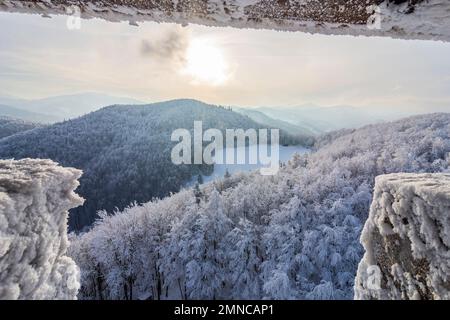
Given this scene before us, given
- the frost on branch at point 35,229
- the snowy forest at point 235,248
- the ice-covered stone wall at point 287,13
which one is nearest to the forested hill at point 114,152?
the snowy forest at point 235,248

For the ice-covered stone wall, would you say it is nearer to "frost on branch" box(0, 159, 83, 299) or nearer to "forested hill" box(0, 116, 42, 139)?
"frost on branch" box(0, 159, 83, 299)

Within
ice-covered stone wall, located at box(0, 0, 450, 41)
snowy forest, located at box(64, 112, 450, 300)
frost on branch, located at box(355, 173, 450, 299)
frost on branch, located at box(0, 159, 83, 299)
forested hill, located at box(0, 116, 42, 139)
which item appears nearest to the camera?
ice-covered stone wall, located at box(0, 0, 450, 41)

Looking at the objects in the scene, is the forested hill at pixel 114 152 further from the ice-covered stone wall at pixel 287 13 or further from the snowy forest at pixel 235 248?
the ice-covered stone wall at pixel 287 13

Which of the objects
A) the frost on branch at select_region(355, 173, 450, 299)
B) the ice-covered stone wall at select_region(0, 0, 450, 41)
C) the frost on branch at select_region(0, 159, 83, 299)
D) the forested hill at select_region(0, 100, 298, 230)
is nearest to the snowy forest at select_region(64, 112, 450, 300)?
the frost on branch at select_region(355, 173, 450, 299)

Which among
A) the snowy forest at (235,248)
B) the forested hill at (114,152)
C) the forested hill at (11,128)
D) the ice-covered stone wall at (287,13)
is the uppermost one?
the forested hill at (11,128)

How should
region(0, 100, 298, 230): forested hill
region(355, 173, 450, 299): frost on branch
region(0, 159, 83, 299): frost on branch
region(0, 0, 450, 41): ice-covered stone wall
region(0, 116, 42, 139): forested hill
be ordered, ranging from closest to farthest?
region(0, 0, 450, 41): ice-covered stone wall
region(0, 159, 83, 299): frost on branch
region(355, 173, 450, 299): frost on branch
region(0, 100, 298, 230): forested hill
region(0, 116, 42, 139): forested hill

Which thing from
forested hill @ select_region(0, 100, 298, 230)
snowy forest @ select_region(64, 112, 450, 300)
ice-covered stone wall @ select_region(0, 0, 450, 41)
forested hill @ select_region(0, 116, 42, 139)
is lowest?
snowy forest @ select_region(64, 112, 450, 300)
